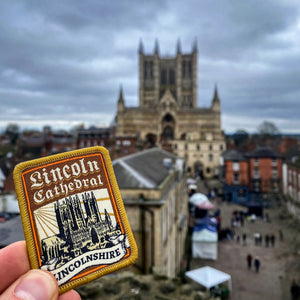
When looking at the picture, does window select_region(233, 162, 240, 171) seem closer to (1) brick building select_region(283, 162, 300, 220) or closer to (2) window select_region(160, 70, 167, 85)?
(1) brick building select_region(283, 162, 300, 220)

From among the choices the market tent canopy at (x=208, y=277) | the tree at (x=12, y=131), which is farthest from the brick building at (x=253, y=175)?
the tree at (x=12, y=131)

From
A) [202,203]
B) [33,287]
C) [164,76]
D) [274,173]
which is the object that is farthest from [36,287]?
[164,76]

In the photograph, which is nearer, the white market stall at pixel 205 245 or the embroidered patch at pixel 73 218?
the embroidered patch at pixel 73 218

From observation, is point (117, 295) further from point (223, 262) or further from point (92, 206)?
point (223, 262)

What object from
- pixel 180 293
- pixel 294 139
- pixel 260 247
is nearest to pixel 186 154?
pixel 294 139

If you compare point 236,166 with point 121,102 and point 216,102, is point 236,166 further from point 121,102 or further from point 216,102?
point 121,102

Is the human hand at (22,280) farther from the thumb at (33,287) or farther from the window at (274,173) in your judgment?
the window at (274,173)
